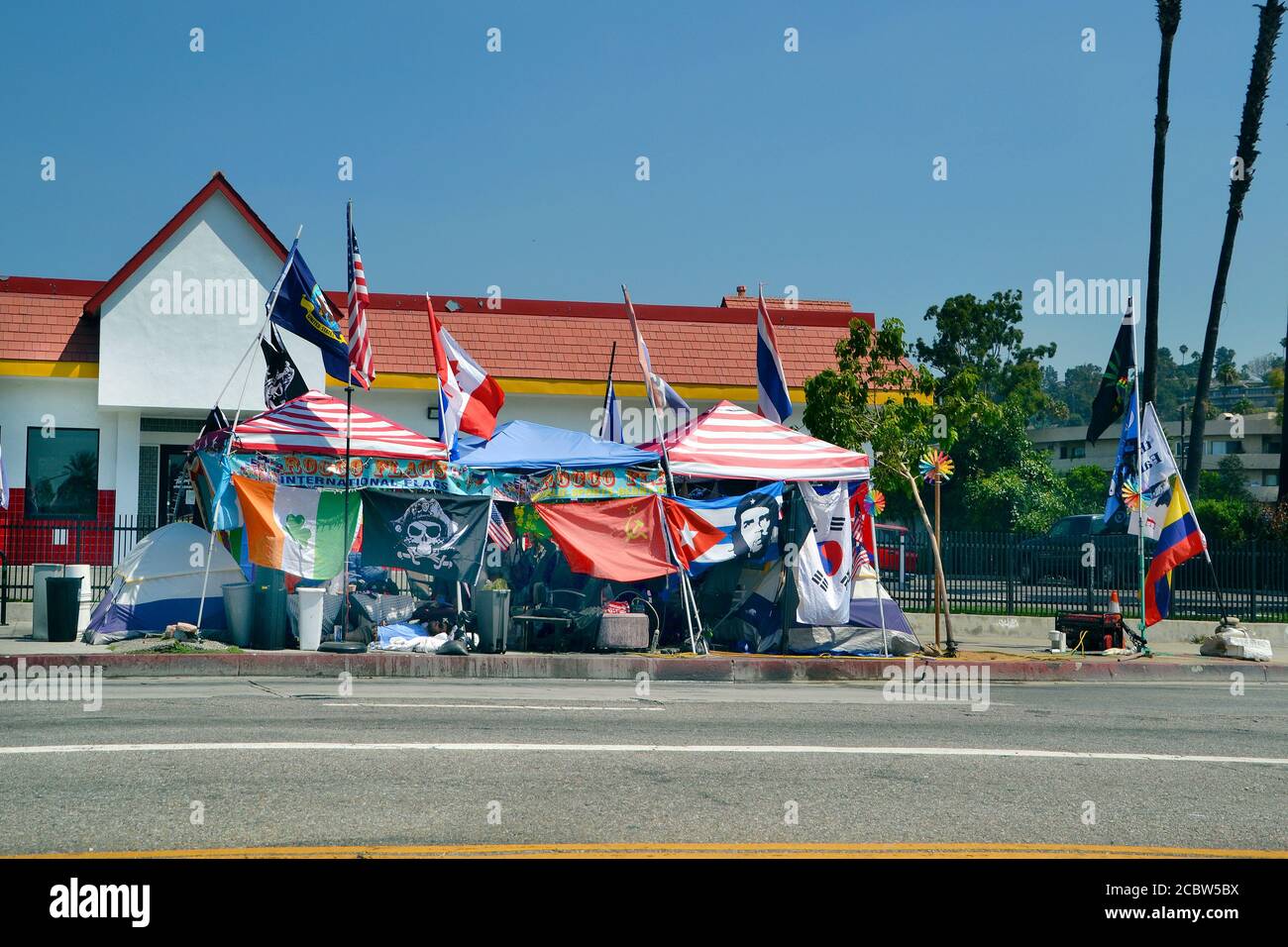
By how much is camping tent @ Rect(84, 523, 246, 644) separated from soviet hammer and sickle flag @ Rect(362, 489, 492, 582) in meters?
2.00

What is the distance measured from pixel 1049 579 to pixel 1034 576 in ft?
1.08

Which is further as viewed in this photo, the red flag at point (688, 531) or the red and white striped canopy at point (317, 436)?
the red flag at point (688, 531)

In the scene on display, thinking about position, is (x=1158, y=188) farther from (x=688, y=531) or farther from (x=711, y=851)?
(x=711, y=851)

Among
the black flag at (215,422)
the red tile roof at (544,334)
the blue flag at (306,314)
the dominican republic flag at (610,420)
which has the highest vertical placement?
the red tile roof at (544,334)

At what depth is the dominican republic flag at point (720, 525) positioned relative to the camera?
1698 centimetres

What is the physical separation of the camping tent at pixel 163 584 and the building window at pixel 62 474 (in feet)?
35.2

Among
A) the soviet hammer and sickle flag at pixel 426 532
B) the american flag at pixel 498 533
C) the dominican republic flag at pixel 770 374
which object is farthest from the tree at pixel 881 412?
the soviet hammer and sickle flag at pixel 426 532

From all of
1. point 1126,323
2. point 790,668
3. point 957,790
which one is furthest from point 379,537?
point 1126,323

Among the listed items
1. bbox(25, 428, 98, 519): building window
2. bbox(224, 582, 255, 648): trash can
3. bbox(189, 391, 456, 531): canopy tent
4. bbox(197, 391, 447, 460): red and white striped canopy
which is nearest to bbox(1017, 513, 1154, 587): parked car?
bbox(189, 391, 456, 531): canopy tent

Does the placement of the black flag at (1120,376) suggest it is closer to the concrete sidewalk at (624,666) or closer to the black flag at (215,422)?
the concrete sidewalk at (624,666)

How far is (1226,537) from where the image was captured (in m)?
37.9

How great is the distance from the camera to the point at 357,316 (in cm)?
1644
